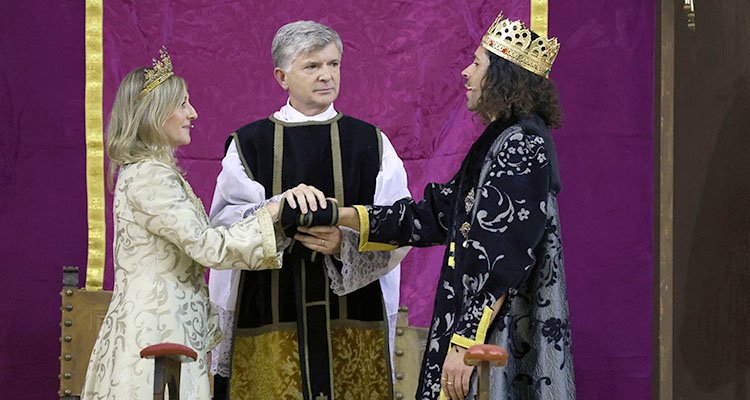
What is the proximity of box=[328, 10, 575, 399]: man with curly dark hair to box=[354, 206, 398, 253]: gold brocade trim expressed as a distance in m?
0.31

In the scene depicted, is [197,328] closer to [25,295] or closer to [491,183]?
[491,183]

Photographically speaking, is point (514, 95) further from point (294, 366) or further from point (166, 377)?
point (166, 377)

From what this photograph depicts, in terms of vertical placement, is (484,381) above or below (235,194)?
below

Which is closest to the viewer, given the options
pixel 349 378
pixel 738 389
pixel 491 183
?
pixel 491 183

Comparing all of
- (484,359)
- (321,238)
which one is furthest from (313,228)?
(484,359)

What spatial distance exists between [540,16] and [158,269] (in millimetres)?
1961

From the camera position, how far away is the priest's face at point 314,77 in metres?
4.36

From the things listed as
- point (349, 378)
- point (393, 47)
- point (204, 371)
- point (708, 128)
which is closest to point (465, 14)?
point (393, 47)

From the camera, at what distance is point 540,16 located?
5.16 metres

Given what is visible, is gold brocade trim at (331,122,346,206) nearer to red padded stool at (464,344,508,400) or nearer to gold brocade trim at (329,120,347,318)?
gold brocade trim at (329,120,347,318)

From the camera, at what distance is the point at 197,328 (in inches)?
158

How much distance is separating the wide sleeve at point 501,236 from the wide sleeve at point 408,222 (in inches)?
17.2

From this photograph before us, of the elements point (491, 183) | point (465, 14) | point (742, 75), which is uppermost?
point (465, 14)

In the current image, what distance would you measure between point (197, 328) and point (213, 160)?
1.79 metres
